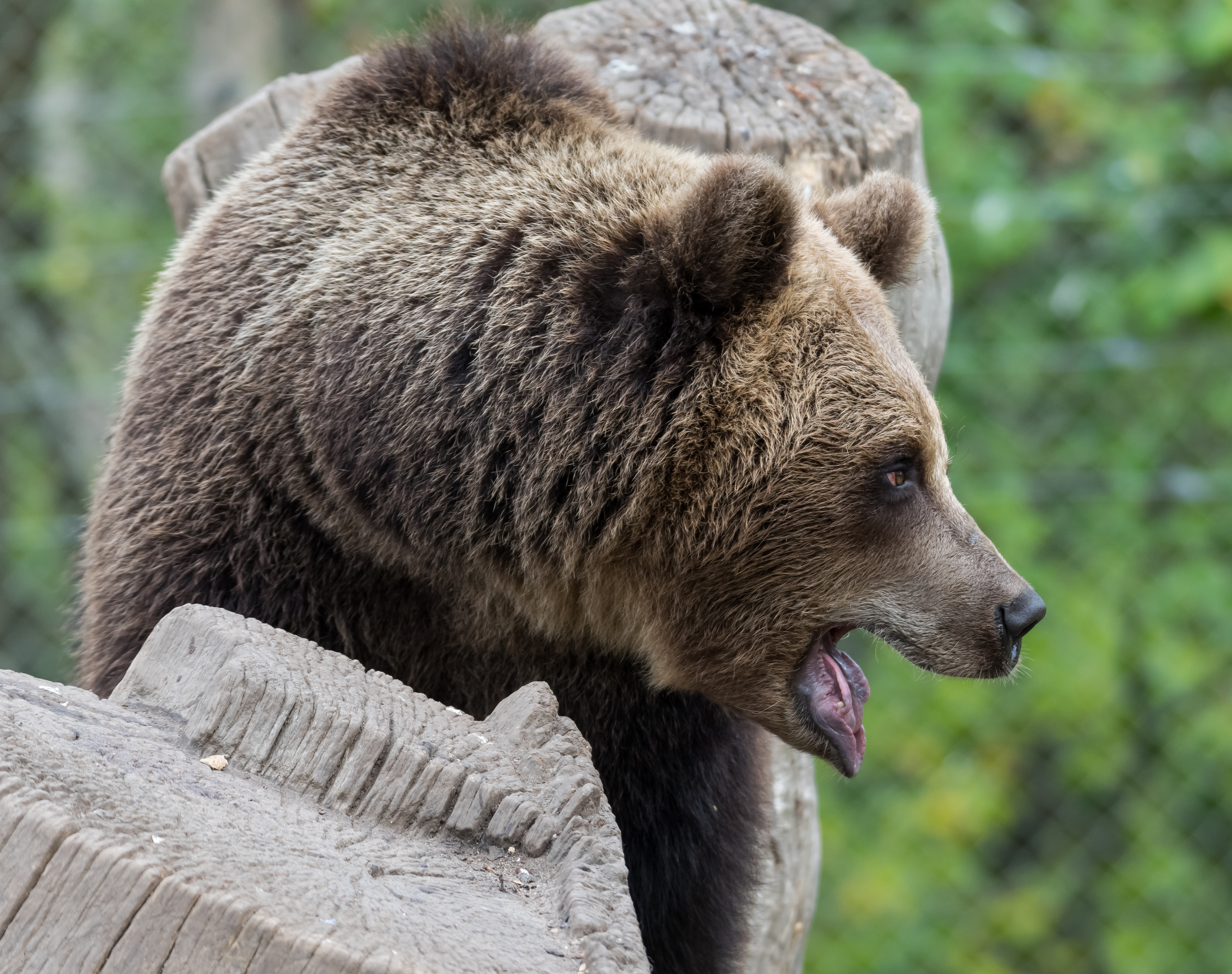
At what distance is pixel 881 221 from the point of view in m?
2.82

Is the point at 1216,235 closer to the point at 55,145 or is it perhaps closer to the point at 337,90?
the point at 337,90

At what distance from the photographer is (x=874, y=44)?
6.60 meters

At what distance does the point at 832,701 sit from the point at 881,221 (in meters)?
0.99

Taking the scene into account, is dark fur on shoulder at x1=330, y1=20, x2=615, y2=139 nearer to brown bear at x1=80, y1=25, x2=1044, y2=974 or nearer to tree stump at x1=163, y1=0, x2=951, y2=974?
brown bear at x1=80, y1=25, x2=1044, y2=974

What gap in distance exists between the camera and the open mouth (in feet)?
8.78

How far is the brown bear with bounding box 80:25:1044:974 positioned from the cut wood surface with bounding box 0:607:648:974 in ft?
2.14

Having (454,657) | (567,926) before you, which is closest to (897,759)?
(454,657)

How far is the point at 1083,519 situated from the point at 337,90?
15.6ft

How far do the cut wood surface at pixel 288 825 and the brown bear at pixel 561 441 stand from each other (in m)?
0.65

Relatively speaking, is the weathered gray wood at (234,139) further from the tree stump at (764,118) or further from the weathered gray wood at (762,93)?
the weathered gray wood at (762,93)

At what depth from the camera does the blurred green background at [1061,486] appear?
6.43m

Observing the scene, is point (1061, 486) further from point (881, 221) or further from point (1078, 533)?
point (881, 221)

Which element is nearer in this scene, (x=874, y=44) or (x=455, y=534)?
(x=455, y=534)

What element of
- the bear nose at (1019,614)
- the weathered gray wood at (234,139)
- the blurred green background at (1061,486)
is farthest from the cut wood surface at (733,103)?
the blurred green background at (1061,486)
